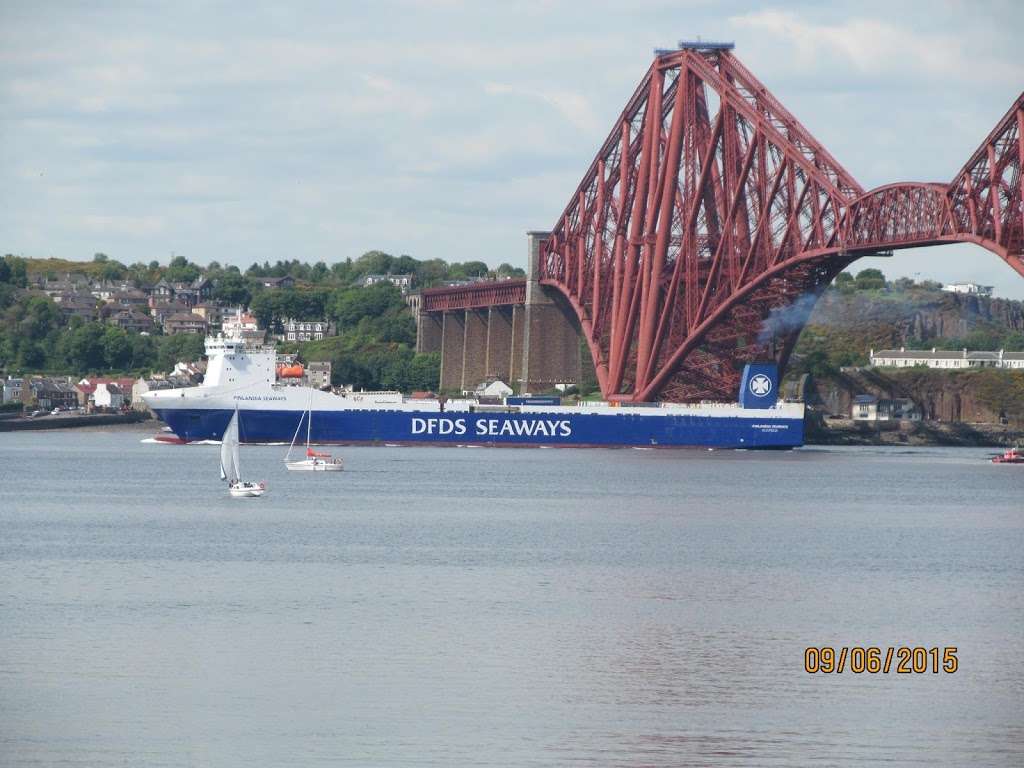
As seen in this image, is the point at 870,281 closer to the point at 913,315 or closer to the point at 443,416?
the point at 913,315

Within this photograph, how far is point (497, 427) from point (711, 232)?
13.4 metres

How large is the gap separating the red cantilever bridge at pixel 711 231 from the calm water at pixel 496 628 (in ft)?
74.9

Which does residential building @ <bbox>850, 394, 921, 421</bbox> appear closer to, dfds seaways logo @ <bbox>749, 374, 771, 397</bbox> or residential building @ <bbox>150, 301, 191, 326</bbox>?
dfds seaways logo @ <bbox>749, 374, 771, 397</bbox>

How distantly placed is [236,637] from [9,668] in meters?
3.41

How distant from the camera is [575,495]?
5209 centimetres

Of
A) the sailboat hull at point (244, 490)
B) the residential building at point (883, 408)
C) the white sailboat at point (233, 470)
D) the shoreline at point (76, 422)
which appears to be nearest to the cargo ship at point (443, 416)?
the white sailboat at point (233, 470)

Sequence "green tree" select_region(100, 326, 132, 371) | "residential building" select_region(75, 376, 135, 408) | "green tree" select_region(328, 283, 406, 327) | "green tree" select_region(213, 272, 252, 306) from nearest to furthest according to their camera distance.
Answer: "residential building" select_region(75, 376, 135, 408) → "green tree" select_region(100, 326, 132, 371) → "green tree" select_region(328, 283, 406, 327) → "green tree" select_region(213, 272, 252, 306)

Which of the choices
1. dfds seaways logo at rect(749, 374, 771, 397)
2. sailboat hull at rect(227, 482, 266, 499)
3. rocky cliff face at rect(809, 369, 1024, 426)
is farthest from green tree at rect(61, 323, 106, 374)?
sailboat hull at rect(227, 482, 266, 499)

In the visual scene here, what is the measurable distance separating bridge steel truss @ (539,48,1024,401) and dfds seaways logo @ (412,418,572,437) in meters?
4.05

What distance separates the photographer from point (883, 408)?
394ft

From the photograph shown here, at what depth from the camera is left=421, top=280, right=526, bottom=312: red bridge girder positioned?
113312mm

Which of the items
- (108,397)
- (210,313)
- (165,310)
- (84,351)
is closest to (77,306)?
(165,310)

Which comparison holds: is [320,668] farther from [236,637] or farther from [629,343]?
[629,343]
